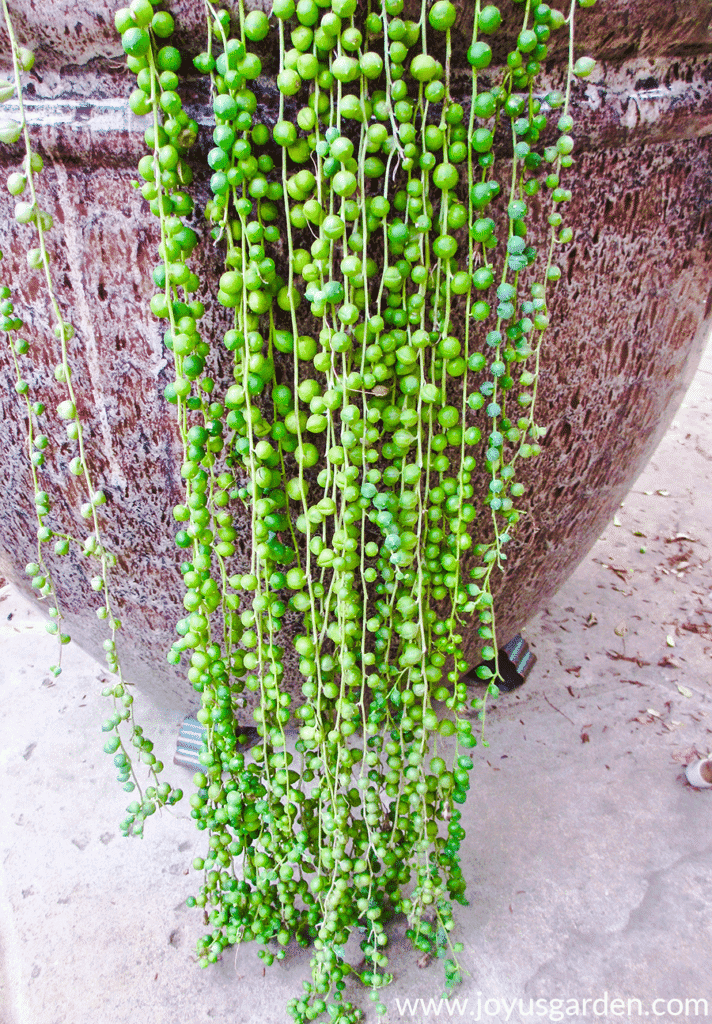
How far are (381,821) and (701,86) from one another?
1050mm

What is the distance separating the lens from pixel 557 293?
86cm

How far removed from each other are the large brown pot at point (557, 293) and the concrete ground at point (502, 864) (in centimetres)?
41

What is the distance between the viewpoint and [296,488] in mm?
770

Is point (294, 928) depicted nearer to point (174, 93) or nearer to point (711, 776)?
point (711, 776)

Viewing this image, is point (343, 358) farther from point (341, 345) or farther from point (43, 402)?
point (43, 402)

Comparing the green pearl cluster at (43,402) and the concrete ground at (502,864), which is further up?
the green pearl cluster at (43,402)

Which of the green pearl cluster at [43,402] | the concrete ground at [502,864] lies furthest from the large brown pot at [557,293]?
the concrete ground at [502,864]

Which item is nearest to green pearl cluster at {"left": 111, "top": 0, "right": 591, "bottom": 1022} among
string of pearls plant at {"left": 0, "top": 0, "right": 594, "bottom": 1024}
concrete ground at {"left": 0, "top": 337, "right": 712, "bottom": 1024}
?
string of pearls plant at {"left": 0, "top": 0, "right": 594, "bottom": 1024}

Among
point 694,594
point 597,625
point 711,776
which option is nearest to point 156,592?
point 711,776

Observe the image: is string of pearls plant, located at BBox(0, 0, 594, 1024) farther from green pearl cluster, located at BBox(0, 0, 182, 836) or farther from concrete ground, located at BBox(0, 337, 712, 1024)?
concrete ground, located at BBox(0, 337, 712, 1024)

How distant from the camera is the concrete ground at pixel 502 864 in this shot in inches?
40.1

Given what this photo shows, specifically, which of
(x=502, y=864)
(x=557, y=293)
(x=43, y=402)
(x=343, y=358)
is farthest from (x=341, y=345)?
(x=502, y=864)

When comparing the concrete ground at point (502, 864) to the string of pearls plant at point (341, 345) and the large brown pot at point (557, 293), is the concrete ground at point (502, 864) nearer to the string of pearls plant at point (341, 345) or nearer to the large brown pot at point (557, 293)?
the string of pearls plant at point (341, 345)

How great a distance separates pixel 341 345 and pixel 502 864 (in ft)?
3.18
